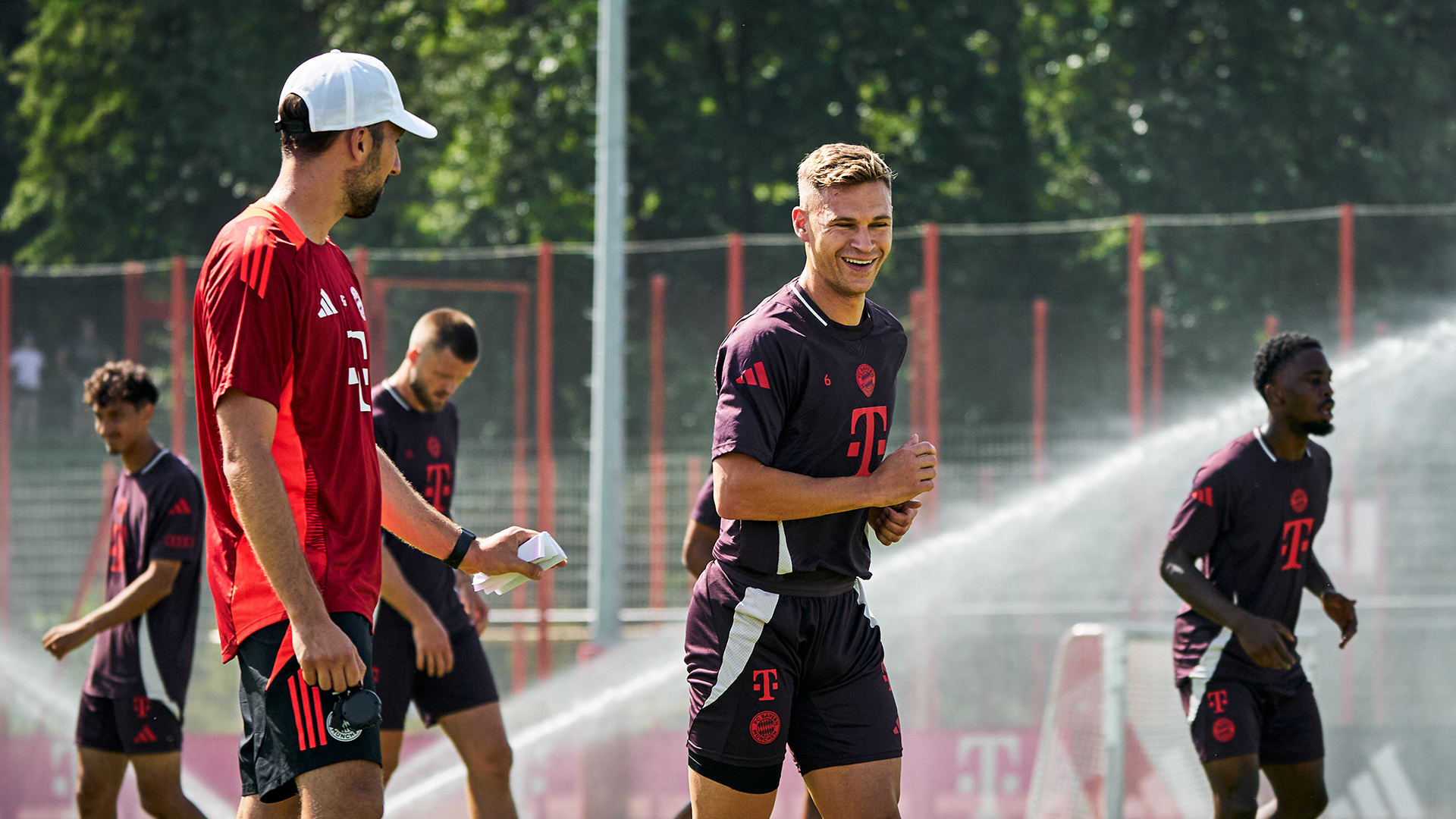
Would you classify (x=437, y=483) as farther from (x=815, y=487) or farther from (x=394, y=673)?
(x=815, y=487)

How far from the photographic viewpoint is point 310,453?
10.9ft

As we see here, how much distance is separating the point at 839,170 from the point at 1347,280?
5318 mm

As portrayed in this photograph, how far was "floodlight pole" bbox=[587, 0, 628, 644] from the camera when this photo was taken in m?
8.56

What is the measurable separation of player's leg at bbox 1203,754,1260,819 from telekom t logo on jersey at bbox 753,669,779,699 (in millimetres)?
2211

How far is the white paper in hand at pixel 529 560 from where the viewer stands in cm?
362

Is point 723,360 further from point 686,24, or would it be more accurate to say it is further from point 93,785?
point 686,24

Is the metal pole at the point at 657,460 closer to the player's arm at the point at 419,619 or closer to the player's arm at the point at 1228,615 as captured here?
the player's arm at the point at 419,619

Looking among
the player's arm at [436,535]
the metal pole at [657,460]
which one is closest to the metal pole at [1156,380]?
the metal pole at [657,460]

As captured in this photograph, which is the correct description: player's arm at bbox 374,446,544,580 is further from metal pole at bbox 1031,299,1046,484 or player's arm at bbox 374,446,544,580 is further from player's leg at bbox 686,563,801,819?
metal pole at bbox 1031,299,1046,484

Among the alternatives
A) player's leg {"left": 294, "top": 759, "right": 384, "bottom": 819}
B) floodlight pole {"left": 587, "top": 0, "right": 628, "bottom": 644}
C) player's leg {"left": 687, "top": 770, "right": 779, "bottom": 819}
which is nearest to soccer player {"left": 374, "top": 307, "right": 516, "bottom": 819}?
player's leg {"left": 687, "top": 770, "right": 779, "bottom": 819}

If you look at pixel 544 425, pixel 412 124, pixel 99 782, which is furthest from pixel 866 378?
pixel 544 425

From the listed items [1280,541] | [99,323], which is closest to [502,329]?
[99,323]

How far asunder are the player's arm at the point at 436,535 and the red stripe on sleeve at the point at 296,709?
0.54 meters

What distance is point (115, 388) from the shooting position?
19.8 feet
